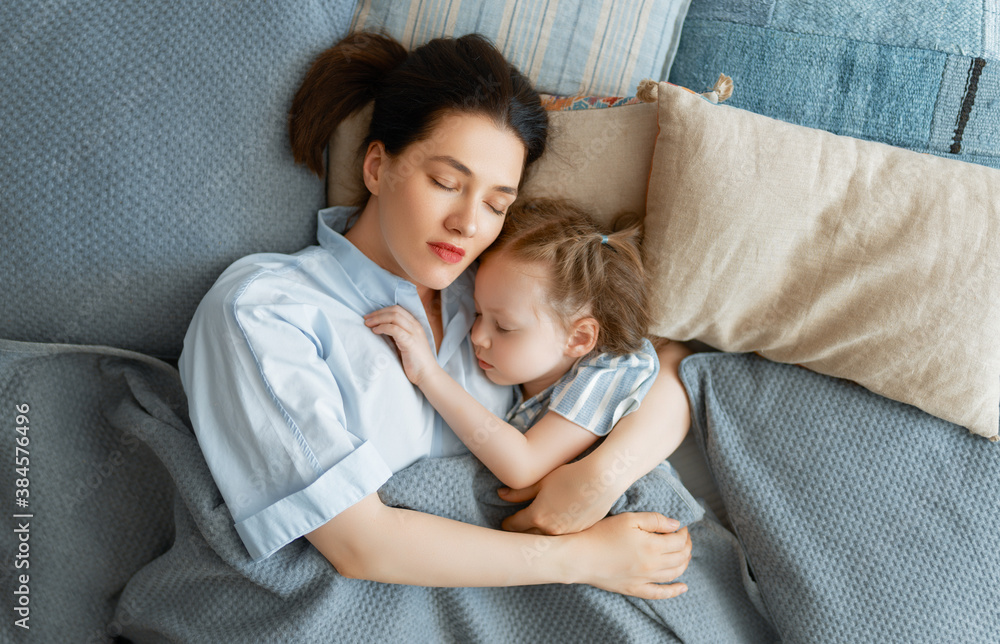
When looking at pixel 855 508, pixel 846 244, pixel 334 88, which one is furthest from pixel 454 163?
pixel 855 508

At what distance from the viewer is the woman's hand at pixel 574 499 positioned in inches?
51.1

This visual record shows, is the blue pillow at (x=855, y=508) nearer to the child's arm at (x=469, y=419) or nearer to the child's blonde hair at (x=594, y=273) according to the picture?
the child's blonde hair at (x=594, y=273)

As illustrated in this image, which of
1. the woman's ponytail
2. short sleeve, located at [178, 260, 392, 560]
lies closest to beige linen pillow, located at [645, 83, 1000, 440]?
the woman's ponytail

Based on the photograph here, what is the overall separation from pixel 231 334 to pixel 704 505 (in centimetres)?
111

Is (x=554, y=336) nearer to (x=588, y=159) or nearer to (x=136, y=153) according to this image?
(x=588, y=159)

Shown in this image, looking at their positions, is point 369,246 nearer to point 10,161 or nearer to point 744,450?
point 10,161

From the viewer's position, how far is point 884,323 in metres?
1.30

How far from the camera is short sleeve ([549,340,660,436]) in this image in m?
1.37

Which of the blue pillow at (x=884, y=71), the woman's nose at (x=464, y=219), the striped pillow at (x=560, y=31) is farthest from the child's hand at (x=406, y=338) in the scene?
the blue pillow at (x=884, y=71)

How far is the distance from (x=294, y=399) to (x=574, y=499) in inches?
23.2

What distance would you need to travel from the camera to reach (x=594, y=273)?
1.38m

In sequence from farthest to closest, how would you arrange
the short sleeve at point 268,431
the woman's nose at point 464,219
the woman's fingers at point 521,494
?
the woman's fingers at point 521,494
the woman's nose at point 464,219
the short sleeve at point 268,431

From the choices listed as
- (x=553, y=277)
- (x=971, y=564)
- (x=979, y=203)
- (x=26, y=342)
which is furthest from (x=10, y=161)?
(x=971, y=564)

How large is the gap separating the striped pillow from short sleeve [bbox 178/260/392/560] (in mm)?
741
